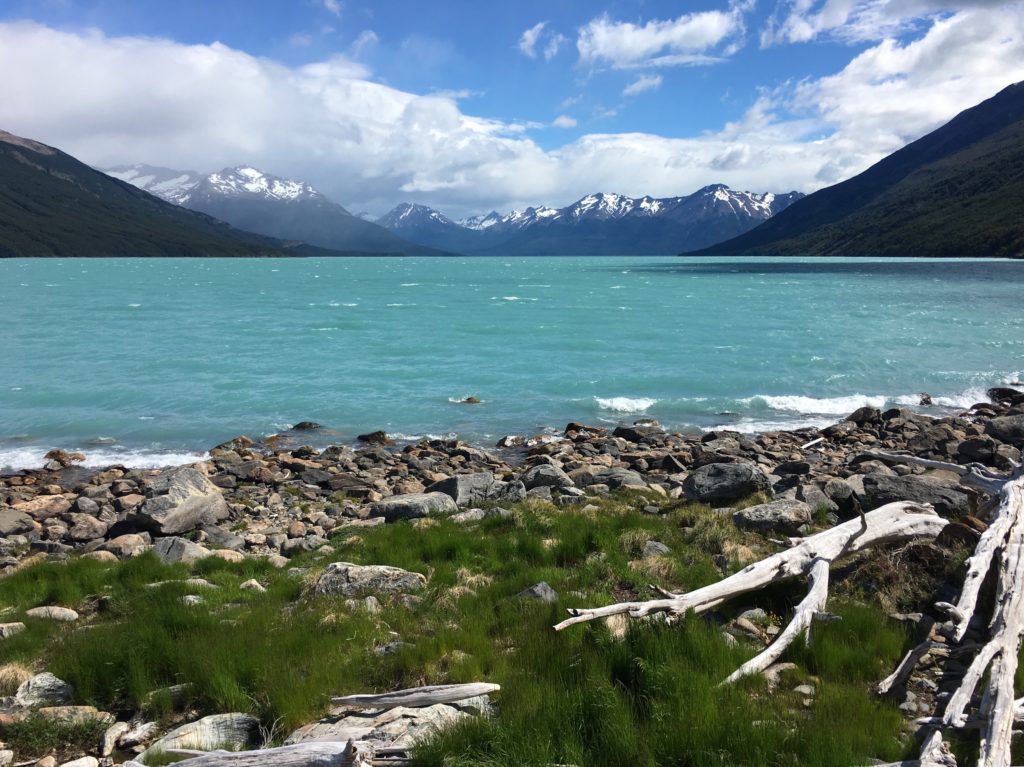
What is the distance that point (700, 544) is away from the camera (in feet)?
31.6

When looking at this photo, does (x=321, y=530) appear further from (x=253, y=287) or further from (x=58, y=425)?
(x=253, y=287)

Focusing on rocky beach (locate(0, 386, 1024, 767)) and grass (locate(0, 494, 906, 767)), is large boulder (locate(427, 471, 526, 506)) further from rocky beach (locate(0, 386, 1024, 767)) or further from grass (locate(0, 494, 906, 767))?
grass (locate(0, 494, 906, 767))

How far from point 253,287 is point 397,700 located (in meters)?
119

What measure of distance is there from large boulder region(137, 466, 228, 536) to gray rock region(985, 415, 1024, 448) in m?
23.7

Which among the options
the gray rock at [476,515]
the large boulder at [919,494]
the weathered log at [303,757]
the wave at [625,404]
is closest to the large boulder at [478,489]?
the gray rock at [476,515]

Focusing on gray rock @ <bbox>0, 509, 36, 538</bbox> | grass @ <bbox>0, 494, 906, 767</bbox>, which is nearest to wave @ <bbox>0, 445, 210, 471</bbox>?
gray rock @ <bbox>0, 509, 36, 538</bbox>

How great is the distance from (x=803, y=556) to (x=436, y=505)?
783 cm

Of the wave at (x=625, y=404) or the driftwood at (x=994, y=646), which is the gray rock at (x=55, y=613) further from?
the wave at (x=625, y=404)

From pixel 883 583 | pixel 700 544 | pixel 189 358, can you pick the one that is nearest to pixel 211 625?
pixel 700 544

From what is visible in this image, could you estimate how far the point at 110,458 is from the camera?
21.9 metres

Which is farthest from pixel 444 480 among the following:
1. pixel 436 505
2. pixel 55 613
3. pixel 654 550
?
pixel 55 613

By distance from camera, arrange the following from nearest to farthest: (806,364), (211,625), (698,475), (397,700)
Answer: (397,700) → (211,625) → (698,475) → (806,364)

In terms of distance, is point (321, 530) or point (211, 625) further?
point (321, 530)

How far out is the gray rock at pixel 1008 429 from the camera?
21.4m
